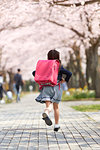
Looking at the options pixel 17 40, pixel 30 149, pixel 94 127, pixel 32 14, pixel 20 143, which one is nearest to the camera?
pixel 30 149

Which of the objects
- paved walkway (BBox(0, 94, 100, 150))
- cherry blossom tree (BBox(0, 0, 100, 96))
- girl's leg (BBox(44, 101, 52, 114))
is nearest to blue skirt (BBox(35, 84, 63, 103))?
girl's leg (BBox(44, 101, 52, 114))

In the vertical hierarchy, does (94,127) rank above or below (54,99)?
below

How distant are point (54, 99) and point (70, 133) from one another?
29.6 inches

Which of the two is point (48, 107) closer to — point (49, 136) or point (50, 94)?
point (50, 94)

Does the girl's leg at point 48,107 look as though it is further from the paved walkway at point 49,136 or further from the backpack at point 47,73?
the paved walkway at point 49,136

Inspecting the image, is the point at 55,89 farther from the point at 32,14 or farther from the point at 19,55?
the point at 19,55

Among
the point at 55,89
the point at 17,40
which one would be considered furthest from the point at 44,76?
the point at 17,40

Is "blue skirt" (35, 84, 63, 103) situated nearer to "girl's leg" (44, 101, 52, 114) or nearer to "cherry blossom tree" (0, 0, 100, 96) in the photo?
"girl's leg" (44, 101, 52, 114)

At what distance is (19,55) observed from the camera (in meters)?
39.4

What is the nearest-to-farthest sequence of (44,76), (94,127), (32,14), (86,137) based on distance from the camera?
1. (86,137)
2. (44,76)
3. (94,127)
4. (32,14)

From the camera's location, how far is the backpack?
6.91m

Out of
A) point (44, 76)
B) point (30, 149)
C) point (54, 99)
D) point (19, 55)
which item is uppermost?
point (19, 55)

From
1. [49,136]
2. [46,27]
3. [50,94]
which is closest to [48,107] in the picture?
[50,94]

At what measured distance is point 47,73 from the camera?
6.96 metres
